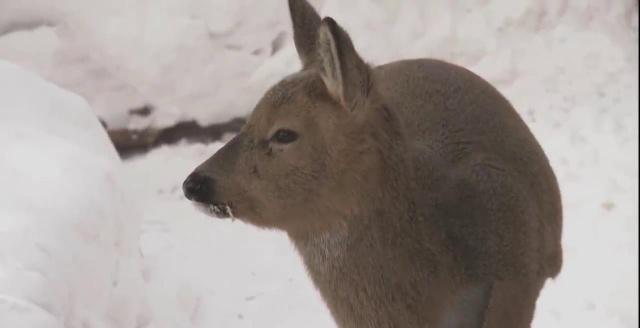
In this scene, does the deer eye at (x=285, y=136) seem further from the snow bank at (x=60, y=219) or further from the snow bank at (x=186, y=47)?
the snow bank at (x=186, y=47)

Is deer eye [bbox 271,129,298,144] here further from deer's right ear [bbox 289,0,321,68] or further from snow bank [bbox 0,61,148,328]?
snow bank [bbox 0,61,148,328]

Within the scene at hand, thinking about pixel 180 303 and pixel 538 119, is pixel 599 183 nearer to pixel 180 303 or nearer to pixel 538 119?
pixel 538 119

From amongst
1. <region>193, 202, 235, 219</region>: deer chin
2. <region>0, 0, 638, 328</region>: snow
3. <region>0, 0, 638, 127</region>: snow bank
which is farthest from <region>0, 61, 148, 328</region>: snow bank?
<region>0, 0, 638, 127</region>: snow bank

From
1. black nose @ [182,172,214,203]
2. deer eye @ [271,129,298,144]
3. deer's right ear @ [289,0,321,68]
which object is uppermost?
deer's right ear @ [289,0,321,68]

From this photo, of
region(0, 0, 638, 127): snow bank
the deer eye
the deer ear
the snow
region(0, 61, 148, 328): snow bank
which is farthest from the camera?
region(0, 0, 638, 127): snow bank

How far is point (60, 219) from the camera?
2.20 metres

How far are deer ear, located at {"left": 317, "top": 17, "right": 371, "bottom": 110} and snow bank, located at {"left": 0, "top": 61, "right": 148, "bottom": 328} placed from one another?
80 centimetres

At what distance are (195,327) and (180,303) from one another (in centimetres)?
14

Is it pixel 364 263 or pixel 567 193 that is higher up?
pixel 364 263

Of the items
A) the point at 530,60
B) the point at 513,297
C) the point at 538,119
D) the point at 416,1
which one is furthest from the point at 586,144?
the point at 513,297

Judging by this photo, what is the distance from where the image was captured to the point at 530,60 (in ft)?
17.1

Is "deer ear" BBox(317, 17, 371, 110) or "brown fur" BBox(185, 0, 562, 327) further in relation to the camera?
"brown fur" BBox(185, 0, 562, 327)

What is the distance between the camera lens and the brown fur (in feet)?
6.11

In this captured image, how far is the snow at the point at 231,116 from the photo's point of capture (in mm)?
2432
